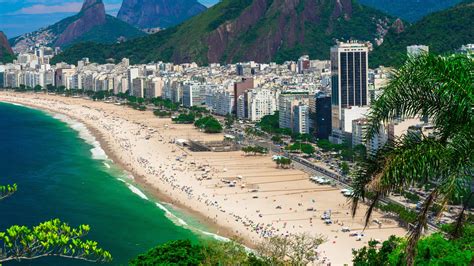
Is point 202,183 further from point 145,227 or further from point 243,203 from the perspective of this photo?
point 145,227

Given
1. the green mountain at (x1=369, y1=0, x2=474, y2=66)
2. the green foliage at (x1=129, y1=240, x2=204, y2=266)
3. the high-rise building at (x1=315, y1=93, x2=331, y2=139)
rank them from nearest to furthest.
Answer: the green foliage at (x1=129, y1=240, x2=204, y2=266) < the high-rise building at (x1=315, y1=93, x2=331, y2=139) < the green mountain at (x1=369, y1=0, x2=474, y2=66)

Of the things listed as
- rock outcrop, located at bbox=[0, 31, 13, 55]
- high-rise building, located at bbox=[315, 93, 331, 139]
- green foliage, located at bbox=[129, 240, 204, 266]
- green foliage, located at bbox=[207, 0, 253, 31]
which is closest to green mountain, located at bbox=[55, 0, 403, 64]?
green foliage, located at bbox=[207, 0, 253, 31]

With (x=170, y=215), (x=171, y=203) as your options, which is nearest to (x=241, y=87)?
(x=171, y=203)

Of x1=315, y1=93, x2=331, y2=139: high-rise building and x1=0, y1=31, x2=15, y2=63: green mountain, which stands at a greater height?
x1=0, y1=31, x2=15, y2=63: green mountain

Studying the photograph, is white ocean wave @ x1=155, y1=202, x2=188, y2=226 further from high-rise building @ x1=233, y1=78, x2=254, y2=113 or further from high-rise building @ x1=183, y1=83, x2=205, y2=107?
high-rise building @ x1=183, y1=83, x2=205, y2=107

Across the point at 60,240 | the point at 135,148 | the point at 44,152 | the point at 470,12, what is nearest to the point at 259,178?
the point at 135,148

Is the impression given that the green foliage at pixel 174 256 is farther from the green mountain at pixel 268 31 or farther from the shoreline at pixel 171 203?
the green mountain at pixel 268 31

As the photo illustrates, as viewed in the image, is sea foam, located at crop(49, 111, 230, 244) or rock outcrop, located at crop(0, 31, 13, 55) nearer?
sea foam, located at crop(49, 111, 230, 244)

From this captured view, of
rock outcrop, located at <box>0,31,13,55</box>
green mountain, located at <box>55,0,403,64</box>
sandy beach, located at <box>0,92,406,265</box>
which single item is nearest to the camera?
sandy beach, located at <box>0,92,406,265</box>
